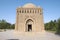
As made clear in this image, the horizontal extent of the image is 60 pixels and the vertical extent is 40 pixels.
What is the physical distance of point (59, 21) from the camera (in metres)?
26.6

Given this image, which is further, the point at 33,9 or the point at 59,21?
the point at 33,9

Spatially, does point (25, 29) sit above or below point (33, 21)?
below

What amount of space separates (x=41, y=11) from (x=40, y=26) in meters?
3.99

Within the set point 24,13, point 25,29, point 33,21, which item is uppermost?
point 24,13

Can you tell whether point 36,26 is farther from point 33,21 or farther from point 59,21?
Result: point 59,21

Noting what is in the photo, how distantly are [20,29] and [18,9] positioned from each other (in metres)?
5.20

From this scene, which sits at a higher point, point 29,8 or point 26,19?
point 29,8

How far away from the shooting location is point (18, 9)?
3052cm

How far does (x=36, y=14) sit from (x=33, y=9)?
59.5 inches

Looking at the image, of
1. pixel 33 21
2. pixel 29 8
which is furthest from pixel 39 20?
pixel 29 8

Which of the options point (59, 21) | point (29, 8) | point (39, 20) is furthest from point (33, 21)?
point (59, 21)

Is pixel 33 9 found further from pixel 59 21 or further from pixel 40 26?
pixel 59 21

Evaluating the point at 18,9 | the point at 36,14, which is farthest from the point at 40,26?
the point at 18,9

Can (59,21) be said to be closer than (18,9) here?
Yes
